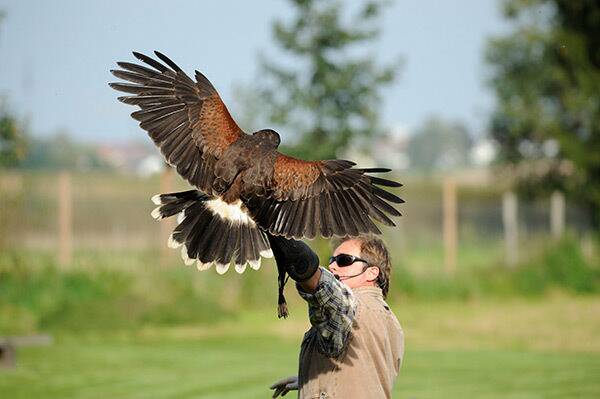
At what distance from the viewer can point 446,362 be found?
1231 centimetres

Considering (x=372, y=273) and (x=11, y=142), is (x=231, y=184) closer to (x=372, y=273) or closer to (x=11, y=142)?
(x=372, y=273)

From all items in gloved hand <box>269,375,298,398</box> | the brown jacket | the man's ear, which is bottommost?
gloved hand <box>269,375,298,398</box>

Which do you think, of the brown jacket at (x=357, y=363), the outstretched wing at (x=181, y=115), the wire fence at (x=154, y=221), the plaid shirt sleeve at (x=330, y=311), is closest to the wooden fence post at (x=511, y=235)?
the wire fence at (x=154, y=221)

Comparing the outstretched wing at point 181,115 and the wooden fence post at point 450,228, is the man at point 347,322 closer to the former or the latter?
the outstretched wing at point 181,115

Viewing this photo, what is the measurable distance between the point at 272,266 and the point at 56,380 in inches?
264

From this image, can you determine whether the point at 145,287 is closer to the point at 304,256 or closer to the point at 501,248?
the point at 501,248

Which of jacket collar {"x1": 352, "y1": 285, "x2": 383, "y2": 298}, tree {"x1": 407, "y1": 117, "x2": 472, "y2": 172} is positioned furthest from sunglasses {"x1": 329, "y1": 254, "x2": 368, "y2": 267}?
tree {"x1": 407, "y1": 117, "x2": 472, "y2": 172}

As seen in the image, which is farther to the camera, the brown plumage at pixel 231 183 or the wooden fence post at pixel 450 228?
the wooden fence post at pixel 450 228

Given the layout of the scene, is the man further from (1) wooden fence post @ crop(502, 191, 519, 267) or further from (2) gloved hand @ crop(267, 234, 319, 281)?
(1) wooden fence post @ crop(502, 191, 519, 267)

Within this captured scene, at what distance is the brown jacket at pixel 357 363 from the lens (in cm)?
421

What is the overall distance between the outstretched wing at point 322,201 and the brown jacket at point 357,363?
304 millimetres

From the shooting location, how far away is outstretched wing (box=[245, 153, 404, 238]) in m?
4.21

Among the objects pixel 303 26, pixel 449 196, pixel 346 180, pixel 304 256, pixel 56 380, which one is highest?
pixel 303 26

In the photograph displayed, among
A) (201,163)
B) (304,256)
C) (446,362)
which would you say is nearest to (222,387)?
(446,362)
